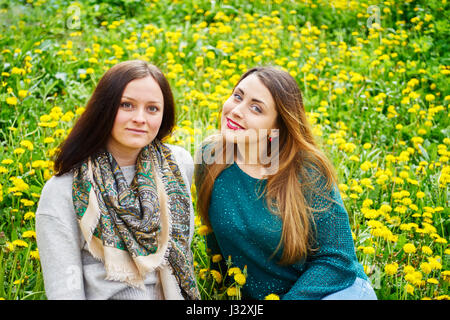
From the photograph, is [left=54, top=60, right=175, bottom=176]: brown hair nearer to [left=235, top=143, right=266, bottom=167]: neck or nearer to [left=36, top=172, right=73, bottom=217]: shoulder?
[left=36, top=172, right=73, bottom=217]: shoulder

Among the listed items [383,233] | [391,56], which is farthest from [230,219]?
[391,56]

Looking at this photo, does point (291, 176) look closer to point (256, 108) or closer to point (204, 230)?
point (256, 108)

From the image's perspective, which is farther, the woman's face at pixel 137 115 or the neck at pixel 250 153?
the neck at pixel 250 153

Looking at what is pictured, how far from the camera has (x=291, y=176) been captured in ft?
7.44

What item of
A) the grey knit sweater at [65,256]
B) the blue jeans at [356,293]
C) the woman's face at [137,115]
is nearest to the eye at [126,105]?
the woman's face at [137,115]

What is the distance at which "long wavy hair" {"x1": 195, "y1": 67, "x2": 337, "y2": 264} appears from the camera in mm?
2188

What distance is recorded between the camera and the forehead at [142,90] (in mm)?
1929

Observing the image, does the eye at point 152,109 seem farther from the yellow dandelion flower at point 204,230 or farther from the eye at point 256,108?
the yellow dandelion flower at point 204,230

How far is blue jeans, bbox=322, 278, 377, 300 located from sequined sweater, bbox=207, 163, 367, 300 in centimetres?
2

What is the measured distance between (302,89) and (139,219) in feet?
10.4

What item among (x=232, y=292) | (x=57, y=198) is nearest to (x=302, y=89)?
(x=232, y=292)

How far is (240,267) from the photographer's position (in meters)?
2.32

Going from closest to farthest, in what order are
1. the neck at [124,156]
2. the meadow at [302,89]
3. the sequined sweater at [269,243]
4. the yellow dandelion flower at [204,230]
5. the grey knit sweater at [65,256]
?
1. the grey knit sweater at [65,256]
2. the neck at [124,156]
3. the sequined sweater at [269,243]
4. the yellow dandelion flower at [204,230]
5. the meadow at [302,89]
